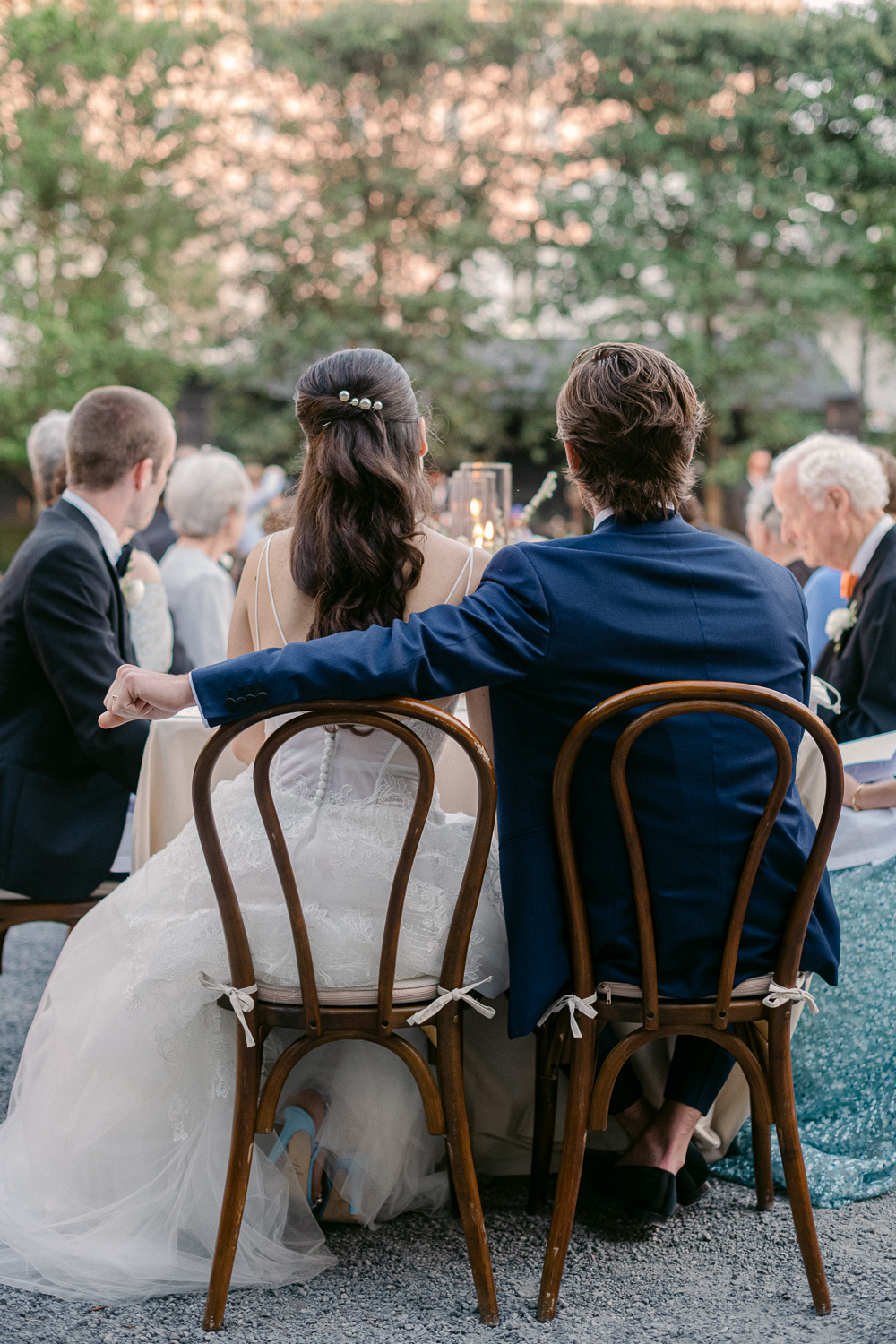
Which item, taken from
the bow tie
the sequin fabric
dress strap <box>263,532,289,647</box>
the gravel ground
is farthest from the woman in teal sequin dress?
the bow tie

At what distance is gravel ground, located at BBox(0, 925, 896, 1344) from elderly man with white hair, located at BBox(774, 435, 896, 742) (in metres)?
1.15

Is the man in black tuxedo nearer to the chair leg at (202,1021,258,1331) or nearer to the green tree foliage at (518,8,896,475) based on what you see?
the chair leg at (202,1021,258,1331)

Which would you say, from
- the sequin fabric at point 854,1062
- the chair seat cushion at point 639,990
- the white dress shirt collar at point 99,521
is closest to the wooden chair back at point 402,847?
the chair seat cushion at point 639,990

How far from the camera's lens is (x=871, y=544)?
9.72 ft

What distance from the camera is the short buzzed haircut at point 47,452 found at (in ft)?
12.1

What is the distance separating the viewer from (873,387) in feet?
71.9

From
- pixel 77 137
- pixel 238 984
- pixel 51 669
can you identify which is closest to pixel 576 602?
pixel 238 984

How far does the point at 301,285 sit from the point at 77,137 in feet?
13.0

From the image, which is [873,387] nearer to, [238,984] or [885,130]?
[885,130]

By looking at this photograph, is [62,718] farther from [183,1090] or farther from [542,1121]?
[542,1121]

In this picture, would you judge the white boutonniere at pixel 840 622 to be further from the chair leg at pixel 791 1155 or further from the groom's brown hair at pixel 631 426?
the chair leg at pixel 791 1155

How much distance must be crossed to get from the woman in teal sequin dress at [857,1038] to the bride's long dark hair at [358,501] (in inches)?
44.7

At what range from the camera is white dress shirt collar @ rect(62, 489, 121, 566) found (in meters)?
2.78

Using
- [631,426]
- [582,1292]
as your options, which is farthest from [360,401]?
[582,1292]
